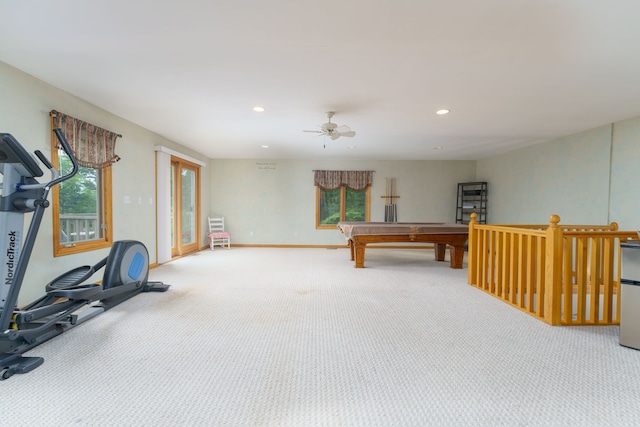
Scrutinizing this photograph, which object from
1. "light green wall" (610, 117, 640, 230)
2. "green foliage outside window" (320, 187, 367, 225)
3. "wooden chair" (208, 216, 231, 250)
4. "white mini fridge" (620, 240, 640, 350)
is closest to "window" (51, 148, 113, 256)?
"wooden chair" (208, 216, 231, 250)

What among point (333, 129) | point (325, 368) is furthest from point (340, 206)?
point (325, 368)

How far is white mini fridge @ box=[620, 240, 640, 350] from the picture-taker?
213 centimetres

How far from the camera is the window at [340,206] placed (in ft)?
24.7

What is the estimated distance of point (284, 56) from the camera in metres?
2.39

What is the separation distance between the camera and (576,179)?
471cm

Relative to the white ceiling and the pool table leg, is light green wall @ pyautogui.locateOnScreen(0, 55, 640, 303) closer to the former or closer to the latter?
the white ceiling

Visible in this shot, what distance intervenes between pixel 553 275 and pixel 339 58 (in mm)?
2760

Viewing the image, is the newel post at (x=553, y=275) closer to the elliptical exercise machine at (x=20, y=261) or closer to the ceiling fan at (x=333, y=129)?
the ceiling fan at (x=333, y=129)

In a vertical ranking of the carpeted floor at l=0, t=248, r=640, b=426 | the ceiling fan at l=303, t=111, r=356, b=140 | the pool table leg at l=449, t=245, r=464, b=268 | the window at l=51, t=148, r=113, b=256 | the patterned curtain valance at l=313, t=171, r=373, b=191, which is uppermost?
the ceiling fan at l=303, t=111, r=356, b=140

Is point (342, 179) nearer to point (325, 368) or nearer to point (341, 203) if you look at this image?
point (341, 203)

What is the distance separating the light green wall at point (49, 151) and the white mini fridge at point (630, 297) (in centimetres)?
515

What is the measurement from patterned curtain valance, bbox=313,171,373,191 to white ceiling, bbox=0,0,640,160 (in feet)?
10.1

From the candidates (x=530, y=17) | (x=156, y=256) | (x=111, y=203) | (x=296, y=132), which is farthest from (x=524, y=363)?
(x=156, y=256)

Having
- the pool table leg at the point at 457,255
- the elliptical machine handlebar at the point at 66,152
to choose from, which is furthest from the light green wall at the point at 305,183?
the pool table leg at the point at 457,255
